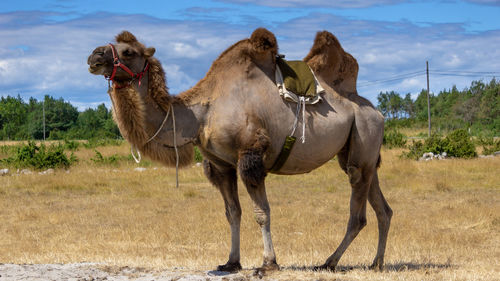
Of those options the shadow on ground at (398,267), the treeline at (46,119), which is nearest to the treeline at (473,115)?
the treeline at (46,119)

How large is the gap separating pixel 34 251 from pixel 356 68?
665 cm

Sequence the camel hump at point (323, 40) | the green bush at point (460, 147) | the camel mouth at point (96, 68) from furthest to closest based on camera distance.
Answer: the green bush at point (460, 147)
the camel hump at point (323, 40)
the camel mouth at point (96, 68)

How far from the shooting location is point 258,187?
7.38 meters

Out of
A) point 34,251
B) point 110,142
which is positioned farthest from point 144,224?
point 110,142

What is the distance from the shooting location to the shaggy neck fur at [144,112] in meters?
7.12

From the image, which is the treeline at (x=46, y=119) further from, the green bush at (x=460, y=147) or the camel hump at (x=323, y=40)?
the camel hump at (x=323, y=40)

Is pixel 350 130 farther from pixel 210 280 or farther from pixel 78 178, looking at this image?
pixel 78 178

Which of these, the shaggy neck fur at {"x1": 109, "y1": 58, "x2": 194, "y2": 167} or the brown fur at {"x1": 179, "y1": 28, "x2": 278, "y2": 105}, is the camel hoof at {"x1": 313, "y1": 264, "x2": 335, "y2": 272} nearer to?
the shaggy neck fur at {"x1": 109, "y1": 58, "x2": 194, "y2": 167}

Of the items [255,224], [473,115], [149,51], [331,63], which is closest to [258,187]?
[149,51]

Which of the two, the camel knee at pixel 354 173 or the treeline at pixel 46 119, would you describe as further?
the treeline at pixel 46 119

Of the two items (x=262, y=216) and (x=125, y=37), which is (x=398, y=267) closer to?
(x=262, y=216)

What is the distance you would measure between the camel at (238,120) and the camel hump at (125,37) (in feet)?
0.04

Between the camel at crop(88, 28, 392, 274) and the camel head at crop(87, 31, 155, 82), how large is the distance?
11mm

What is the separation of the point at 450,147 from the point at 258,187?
23.7 meters
